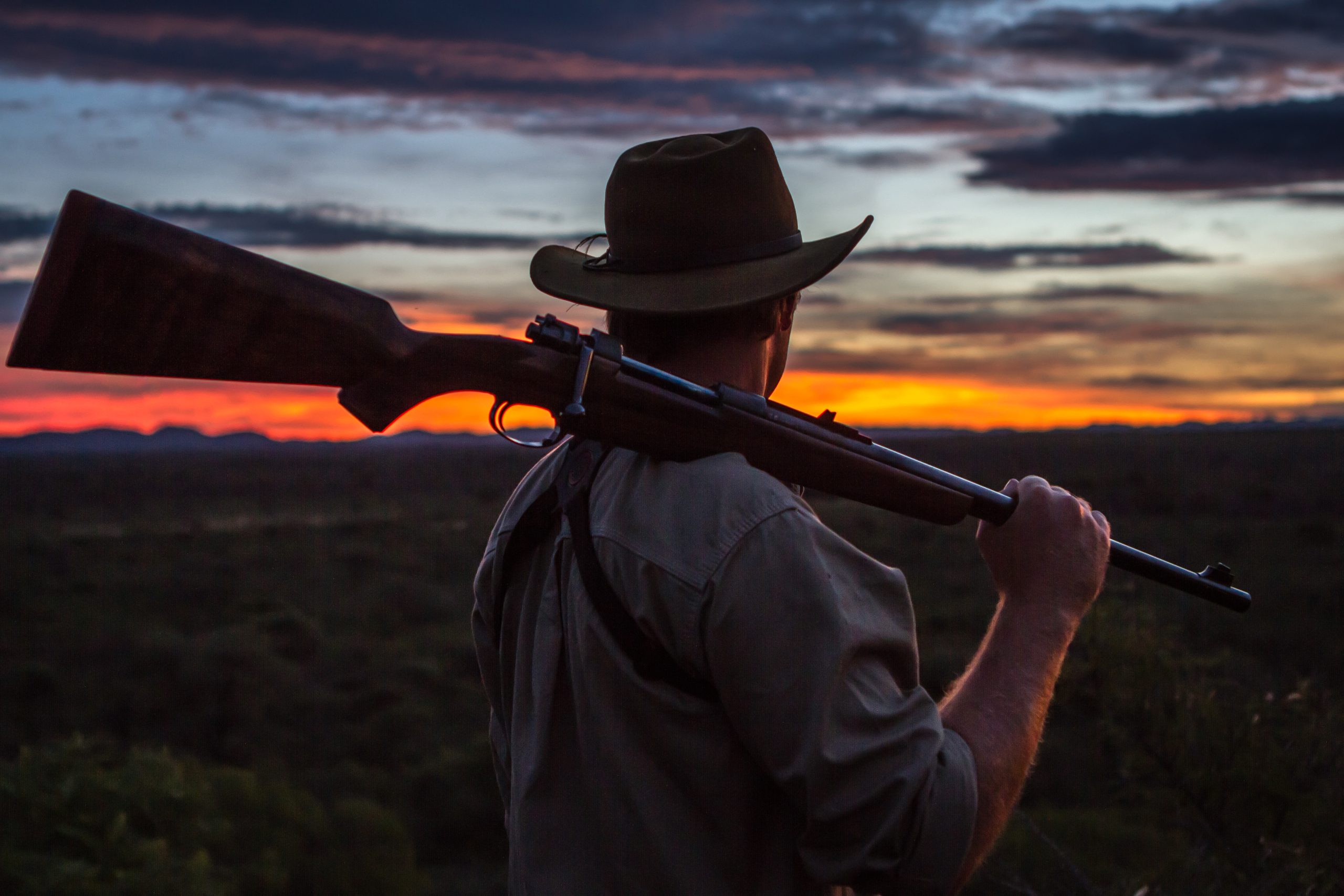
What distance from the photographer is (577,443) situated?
86.0 inches

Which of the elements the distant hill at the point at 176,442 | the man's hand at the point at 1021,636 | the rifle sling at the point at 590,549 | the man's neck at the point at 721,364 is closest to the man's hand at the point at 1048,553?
the man's hand at the point at 1021,636

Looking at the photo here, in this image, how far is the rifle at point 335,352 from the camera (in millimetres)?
1875

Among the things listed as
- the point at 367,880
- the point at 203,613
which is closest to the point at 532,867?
the point at 367,880

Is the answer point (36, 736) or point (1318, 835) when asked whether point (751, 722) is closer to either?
point (1318, 835)

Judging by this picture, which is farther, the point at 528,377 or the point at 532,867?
the point at 528,377

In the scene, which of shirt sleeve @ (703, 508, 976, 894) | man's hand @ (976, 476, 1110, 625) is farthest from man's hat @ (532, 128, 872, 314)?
man's hand @ (976, 476, 1110, 625)

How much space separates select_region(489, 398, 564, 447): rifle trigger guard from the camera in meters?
2.14

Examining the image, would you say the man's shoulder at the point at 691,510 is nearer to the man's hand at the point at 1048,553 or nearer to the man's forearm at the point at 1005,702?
the man's forearm at the point at 1005,702

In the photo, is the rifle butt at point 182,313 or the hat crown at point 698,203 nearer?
the rifle butt at point 182,313

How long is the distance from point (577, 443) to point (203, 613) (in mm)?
19987

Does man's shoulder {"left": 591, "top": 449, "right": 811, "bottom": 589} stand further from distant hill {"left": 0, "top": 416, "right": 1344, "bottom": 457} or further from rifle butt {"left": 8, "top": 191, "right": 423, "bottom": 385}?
distant hill {"left": 0, "top": 416, "right": 1344, "bottom": 457}

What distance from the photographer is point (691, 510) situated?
1780mm

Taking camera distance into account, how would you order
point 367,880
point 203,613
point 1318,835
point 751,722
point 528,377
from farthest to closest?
point 203,613 → point 367,880 → point 1318,835 → point 528,377 → point 751,722

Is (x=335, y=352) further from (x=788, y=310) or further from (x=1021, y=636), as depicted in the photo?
(x=1021, y=636)
